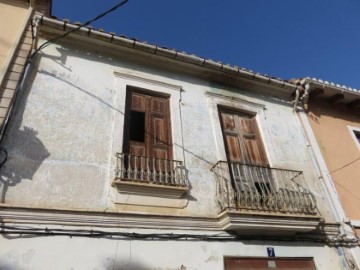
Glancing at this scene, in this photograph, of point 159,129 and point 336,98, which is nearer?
point 159,129

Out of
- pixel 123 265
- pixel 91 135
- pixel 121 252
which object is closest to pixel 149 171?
pixel 91 135

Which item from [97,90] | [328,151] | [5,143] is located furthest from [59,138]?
[328,151]

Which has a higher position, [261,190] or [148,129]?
[148,129]

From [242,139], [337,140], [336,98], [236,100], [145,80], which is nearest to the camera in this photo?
[145,80]

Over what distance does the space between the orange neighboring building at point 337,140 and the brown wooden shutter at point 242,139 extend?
5.10 feet

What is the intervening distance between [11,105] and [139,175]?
2.42m

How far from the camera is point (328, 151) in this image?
7957 millimetres

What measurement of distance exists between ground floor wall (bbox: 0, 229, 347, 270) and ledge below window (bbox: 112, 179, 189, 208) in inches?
21.9

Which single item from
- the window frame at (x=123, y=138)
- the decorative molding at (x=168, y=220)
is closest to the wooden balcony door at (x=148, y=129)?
the window frame at (x=123, y=138)

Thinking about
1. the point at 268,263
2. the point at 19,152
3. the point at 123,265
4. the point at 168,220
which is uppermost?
the point at 19,152

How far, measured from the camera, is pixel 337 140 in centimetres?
832

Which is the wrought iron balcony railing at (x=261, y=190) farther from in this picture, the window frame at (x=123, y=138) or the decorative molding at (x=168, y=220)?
the window frame at (x=123, y=138)

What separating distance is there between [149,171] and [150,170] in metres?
0.14

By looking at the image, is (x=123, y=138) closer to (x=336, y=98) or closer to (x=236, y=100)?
(x=236, y=100)
